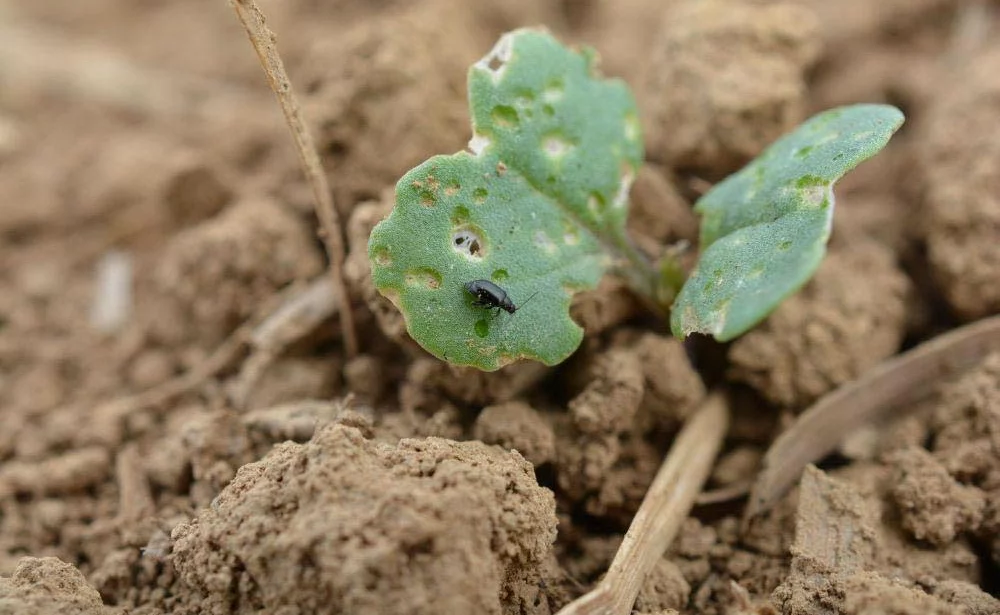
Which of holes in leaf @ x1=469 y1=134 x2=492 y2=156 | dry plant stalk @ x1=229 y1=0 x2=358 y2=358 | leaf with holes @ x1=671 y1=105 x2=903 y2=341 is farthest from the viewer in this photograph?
holes in leaf @ x1=469 y1=134 x2=492 y2=156

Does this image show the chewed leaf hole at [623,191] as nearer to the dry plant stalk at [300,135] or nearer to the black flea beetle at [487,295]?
the black flea beetle at [487,295]

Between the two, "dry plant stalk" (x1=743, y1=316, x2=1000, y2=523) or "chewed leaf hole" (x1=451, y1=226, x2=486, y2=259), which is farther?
"dry plant stalk" (x1=743, y1=316, x2=1000, y2=523)

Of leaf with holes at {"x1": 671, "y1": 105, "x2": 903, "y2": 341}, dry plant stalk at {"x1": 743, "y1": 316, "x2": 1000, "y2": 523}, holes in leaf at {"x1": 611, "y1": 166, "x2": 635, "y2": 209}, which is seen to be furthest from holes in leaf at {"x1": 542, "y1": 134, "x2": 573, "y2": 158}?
dry plant stalk at {"x1": 743, "y1": 316, "x2": 1000, "y2": 523}

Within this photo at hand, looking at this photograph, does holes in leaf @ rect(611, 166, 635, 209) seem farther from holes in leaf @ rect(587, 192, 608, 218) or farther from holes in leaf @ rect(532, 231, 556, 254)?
holes in leaf @ rect(532, 231, 556, 254)

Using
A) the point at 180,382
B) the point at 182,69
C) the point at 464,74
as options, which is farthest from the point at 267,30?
the point at 182,69

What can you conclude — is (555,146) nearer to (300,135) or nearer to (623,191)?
(623,191)

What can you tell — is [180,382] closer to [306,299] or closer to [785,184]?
[306,299]
